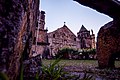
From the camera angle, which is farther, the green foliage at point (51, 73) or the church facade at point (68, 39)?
the church facade at point (68, 39)

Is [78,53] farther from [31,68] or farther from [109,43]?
[31,68]

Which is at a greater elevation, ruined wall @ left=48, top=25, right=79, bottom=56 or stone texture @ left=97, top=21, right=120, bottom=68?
ruined wall @ left=48, top=25, right=79, bottom=56

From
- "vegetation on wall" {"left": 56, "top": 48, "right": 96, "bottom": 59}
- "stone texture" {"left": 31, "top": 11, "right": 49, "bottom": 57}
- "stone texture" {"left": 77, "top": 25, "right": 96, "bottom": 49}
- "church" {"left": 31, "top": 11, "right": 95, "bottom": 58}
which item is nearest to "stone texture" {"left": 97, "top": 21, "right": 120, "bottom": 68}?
"vegetation on wall" {"left": 56, "top": 48, "right": 96, "bottom": 59}

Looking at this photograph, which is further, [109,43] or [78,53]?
[78,53]

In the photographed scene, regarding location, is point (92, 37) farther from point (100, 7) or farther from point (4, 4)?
point (4, 4)

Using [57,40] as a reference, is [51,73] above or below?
below

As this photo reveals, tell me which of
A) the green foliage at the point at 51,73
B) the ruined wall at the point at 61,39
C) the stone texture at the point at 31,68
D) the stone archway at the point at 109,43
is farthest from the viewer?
the ruined wall at the point at 61,39

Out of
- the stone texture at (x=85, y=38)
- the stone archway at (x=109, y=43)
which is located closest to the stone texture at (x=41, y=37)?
the stone texture at (x=85, y=38)

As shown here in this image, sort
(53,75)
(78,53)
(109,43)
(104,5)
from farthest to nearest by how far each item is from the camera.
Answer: (78,53), (109,43), (104,5), (53,75)

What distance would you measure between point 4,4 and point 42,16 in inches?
1099

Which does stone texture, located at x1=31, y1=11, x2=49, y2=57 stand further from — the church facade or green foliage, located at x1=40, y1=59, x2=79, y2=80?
green foliage, located at x1=40, y1=59, x2=79, y2=80

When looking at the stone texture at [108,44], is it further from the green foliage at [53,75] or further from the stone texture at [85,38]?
→ the stone texture at [85,38]

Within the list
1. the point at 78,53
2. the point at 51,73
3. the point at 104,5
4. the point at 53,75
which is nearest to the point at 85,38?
the point at 78,53

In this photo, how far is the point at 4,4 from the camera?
1626 mm
